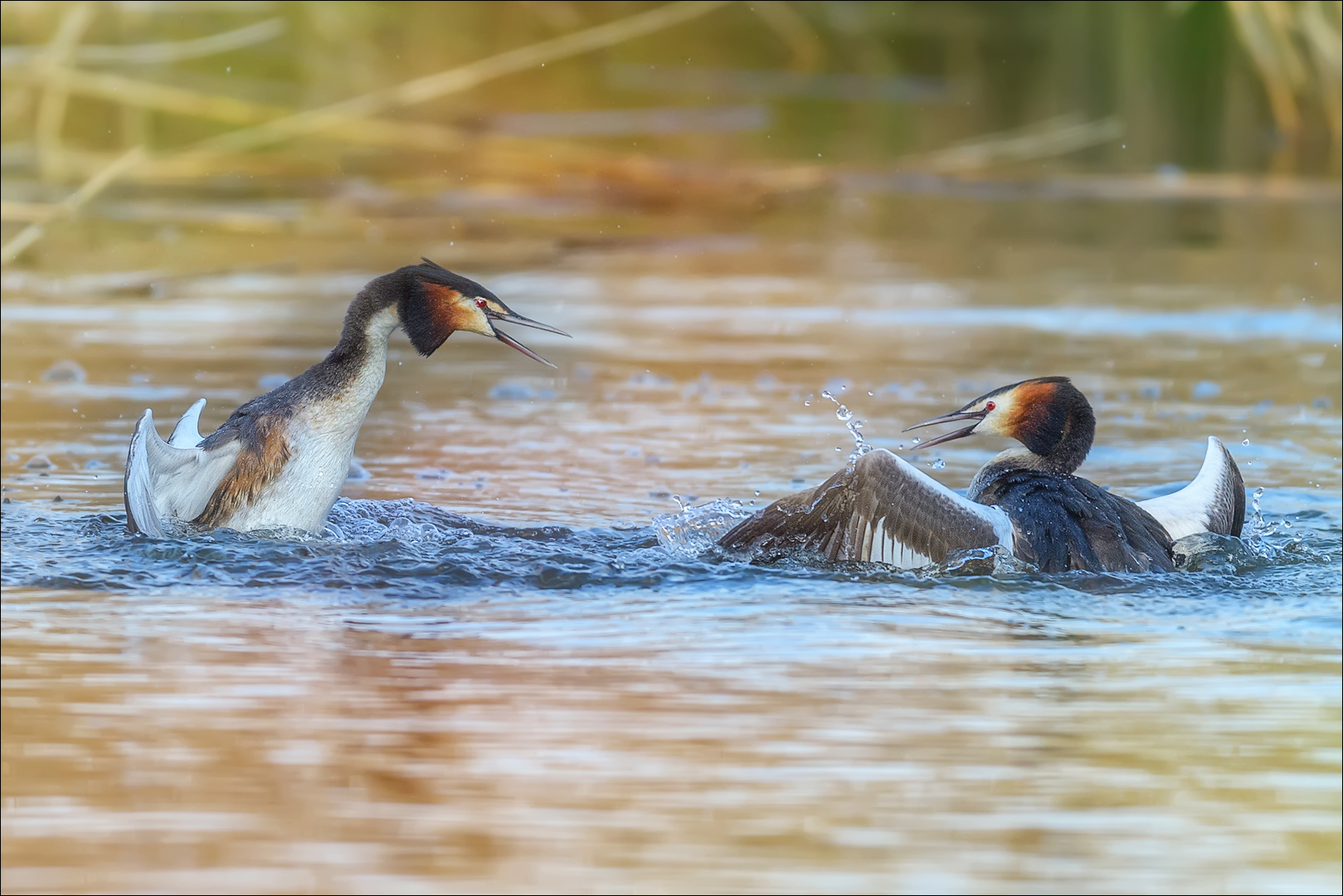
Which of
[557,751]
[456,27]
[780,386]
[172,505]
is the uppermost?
[456,27]

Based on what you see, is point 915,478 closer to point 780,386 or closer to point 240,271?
point 780,386

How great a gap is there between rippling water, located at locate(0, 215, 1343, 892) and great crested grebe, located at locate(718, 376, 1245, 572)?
0.12m

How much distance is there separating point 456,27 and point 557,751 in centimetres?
1424

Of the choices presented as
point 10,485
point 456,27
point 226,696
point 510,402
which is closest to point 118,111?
point 456,27

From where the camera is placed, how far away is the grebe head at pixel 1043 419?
6449mm

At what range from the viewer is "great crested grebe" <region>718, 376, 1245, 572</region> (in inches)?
228

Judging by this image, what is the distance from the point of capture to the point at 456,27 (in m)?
17.6

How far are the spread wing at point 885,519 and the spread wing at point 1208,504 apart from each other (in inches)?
29.9

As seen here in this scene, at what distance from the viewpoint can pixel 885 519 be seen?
5816 millimetres

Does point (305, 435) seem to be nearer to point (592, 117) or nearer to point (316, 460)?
point (316, 460)

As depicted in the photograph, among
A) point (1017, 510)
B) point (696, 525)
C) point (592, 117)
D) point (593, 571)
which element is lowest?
point (593, 571)

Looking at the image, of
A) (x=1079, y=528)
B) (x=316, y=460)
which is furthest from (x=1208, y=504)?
(x=316, y=460)

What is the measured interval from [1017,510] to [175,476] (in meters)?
2.59

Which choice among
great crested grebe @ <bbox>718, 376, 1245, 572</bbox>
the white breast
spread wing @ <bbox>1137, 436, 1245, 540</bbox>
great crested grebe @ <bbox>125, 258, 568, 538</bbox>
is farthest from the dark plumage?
the white breast
